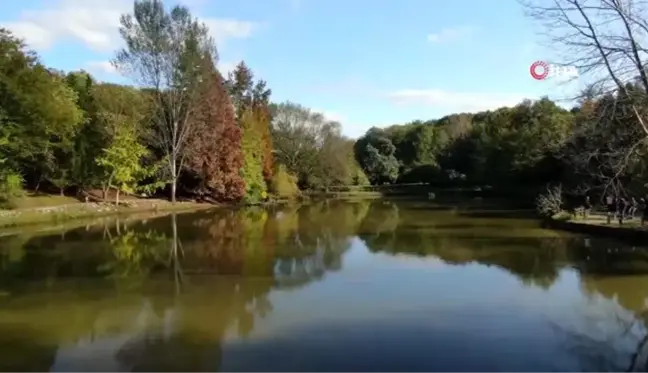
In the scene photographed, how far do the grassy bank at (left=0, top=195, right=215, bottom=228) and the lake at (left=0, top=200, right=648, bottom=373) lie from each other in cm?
447

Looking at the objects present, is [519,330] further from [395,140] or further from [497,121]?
[395,140]

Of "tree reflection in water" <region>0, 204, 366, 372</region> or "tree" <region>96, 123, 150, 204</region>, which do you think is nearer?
"tree reflection in water" <region>0, 204, 366, 372</region>

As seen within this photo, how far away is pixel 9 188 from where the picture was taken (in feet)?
82.8

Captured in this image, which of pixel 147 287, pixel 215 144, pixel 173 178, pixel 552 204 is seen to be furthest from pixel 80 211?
pixel 552 204

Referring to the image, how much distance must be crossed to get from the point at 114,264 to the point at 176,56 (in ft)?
74.7

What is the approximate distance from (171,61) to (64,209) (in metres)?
11.4

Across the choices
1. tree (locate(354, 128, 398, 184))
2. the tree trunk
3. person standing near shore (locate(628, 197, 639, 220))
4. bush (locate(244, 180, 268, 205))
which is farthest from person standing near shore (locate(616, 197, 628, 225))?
tree (locate(354, 128, 398, 184))

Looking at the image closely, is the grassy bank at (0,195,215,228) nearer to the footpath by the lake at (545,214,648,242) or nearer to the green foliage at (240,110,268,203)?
the green foliage at (240,110,268,203)

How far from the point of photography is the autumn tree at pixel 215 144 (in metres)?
37.9

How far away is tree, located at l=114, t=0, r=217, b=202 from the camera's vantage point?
35500 millimetres

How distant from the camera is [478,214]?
107 ft

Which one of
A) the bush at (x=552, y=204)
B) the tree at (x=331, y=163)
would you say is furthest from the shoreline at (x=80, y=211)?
the tree at (x=331, y=163)

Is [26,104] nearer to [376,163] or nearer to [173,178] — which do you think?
[173,178]

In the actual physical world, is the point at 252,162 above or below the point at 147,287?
above
